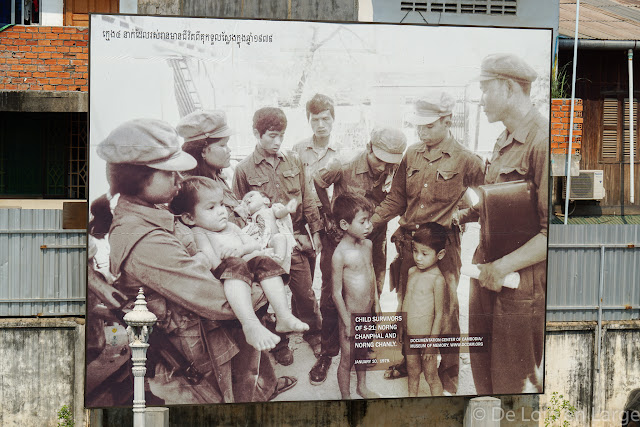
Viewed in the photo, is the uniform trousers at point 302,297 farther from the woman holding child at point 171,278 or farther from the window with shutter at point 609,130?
the window with shutter at point 609,130

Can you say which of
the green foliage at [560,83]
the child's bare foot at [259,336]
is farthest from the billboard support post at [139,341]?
the green foliage at [560,83]

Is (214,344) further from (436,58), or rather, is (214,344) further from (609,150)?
(609,150)

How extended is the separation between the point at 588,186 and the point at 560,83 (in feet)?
6.86

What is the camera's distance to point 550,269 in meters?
14.1

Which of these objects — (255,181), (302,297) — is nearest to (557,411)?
(302,297)

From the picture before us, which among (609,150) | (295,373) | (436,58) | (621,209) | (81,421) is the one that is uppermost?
(436,58)

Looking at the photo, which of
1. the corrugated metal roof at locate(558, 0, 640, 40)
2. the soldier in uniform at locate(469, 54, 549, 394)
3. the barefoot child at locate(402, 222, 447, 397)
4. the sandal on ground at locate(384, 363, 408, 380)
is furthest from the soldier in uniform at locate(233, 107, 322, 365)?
the corrugated metal roof at locate(558, 0, 640, 40)

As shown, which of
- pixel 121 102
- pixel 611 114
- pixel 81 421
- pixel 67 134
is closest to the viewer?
pixel 121 102

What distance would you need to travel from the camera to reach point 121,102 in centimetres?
1204

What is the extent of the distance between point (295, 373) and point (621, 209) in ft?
25.8

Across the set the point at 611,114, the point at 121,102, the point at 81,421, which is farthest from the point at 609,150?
the point at 81,421

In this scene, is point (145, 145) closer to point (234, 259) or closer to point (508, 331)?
point (234, 259)

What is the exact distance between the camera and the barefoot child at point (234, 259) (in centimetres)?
1234

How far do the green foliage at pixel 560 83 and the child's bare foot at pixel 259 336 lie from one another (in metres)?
6.02
